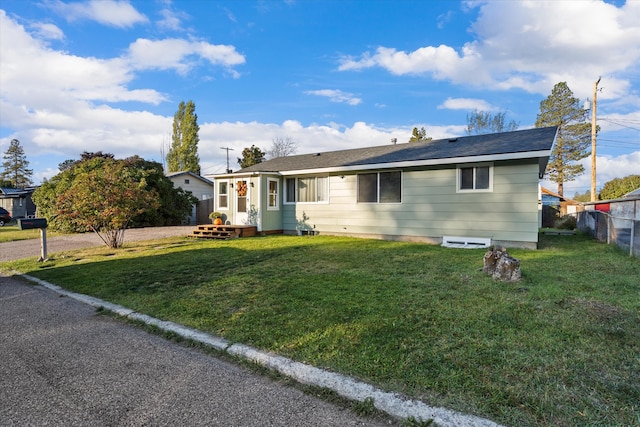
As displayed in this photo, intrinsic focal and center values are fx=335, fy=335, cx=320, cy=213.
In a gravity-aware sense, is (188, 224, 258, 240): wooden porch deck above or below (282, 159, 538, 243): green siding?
below

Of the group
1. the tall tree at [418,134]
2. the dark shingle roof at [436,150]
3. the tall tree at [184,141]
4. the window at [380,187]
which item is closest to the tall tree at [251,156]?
the tall tree at [184,141]

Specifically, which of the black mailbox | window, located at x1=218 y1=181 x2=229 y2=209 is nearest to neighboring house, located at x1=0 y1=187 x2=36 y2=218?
window, located at x1=218 y1=181 x2=229 y2=209

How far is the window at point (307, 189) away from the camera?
12.8m

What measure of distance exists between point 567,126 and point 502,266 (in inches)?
1275

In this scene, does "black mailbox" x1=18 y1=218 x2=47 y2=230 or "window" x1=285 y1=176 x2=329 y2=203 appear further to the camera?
"window" x1=285 y1=176 x2=329 y2=203

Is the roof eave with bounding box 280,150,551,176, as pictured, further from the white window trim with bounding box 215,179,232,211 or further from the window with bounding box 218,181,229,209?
the window with bounding box 218,181,229,209

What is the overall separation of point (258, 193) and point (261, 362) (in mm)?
10496

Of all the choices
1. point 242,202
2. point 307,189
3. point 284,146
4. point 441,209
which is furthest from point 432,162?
point 284,146

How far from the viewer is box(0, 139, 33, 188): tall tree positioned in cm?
5594

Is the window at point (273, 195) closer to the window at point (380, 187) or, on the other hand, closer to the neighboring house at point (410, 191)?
the neighboring house at point (410, 191)

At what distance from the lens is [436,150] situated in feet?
36.5

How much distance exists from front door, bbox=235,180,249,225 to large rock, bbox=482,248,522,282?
383 inches

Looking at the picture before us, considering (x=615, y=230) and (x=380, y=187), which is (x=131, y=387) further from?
(x=615, y=230)

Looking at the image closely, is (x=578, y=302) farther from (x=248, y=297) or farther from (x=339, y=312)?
(x=248, y=297)
